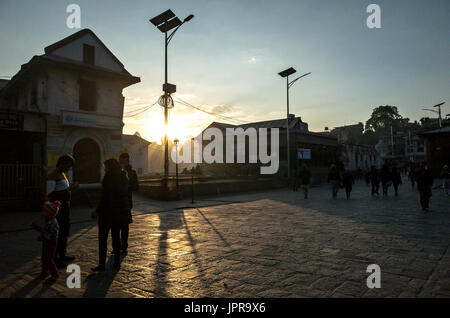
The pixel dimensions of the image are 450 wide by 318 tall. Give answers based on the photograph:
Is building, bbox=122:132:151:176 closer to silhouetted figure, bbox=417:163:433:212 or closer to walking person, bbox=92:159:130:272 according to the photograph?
silhouetted figure, bbox=417:163:433:212

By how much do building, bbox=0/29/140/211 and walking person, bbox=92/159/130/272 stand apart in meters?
12.1

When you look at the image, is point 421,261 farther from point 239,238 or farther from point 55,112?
point 55,112

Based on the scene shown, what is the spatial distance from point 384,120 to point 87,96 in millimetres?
103862

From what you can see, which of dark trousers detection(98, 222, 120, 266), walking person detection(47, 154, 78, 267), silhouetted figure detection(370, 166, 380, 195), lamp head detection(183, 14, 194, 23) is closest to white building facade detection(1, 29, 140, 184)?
lamp head detection(183, 14, 194, 23)

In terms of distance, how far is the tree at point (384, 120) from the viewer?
323ft

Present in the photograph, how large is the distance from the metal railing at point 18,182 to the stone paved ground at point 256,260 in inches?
167

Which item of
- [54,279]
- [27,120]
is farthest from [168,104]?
[54,279]

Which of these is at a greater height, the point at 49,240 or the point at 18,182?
the point at 18,182

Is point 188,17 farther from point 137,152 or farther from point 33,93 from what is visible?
point 137,152

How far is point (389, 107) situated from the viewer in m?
101

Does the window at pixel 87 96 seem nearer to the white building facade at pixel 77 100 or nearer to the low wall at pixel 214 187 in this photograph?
the white building facade at pixel 77 100

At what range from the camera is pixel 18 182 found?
496 inches

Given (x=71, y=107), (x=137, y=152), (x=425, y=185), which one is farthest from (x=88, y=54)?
(x=137, y=152)

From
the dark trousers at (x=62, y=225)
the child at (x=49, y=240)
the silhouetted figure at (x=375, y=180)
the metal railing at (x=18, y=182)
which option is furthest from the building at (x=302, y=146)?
the child at (x=49, y=240)
